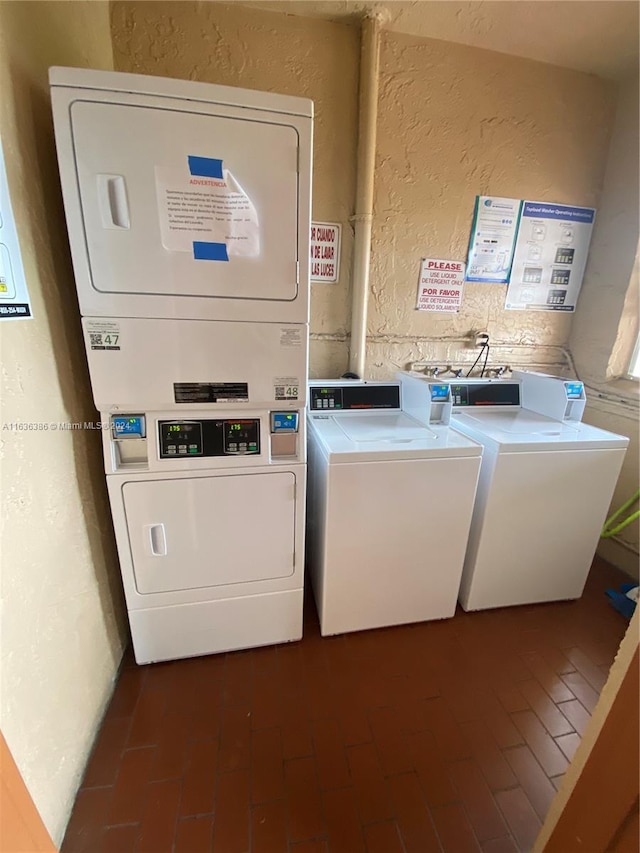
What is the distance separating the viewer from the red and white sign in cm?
219

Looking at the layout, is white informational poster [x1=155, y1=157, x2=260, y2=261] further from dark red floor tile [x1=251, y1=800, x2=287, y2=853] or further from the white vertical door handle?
dark red floor tile [x1=251, y1=800, x2=287, y2=853]

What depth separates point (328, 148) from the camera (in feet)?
6.34

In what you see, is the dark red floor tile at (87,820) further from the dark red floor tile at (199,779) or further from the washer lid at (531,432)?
the washer lid at (531,432)

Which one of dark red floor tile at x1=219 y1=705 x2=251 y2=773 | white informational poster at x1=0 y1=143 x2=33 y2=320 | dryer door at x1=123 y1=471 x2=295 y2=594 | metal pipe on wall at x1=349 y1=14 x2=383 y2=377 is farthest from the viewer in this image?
metal pipe on wall at x1=349 y1=14 x2=383 y2=377

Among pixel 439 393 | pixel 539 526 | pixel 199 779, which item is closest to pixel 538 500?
pixel 539 526

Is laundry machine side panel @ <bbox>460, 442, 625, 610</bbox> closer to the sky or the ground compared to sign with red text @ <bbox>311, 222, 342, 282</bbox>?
closer to the ground

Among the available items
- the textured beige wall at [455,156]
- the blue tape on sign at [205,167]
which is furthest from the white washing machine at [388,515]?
the blue tape on sign at [205,167]

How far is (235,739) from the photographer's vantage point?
1330 millimetres

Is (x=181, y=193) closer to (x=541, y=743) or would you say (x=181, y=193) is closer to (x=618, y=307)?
(x=541, y=743)

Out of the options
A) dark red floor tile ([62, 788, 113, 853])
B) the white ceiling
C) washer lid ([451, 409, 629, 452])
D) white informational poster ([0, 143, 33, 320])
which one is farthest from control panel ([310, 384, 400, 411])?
the white ceiling

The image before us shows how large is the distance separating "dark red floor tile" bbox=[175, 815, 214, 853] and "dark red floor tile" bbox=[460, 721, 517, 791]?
0.90 metres

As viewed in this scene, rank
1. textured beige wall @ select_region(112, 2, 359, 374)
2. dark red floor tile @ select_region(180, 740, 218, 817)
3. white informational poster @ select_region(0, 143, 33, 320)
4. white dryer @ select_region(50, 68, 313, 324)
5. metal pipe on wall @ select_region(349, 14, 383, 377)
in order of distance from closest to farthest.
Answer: white informational poster @ select_region(0, 143, 33, 320), white dryer @ select_region(50, 68, 313, 324), dark red floor tile @ select_region(180, 740, 218, 817), textured beige wall @ select_region(112, 2, 359, 374), metal pipe on wall @ select_region(349, 14, 383, 377)

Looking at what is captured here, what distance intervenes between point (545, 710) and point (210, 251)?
6.89 ft

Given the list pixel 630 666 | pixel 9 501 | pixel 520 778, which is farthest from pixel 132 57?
pixel 520 778
